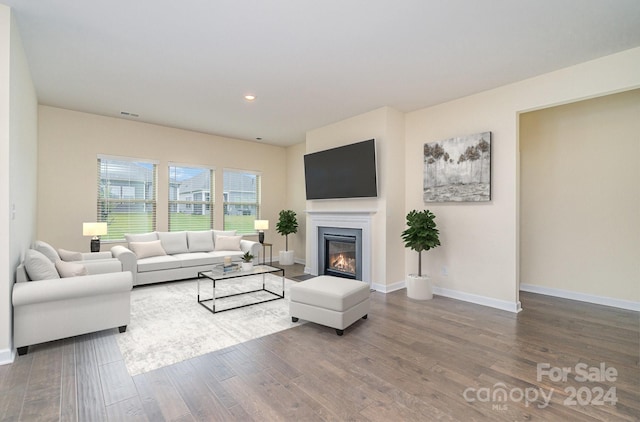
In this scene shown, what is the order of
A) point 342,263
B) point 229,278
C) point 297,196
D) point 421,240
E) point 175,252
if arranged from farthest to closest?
point 297,196
point 175,252
point 342,263
point 421,240
point 229,278

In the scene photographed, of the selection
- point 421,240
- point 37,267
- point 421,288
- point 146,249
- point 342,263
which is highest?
point 421,240

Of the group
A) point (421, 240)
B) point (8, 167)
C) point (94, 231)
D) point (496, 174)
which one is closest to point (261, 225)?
point (94, 231)

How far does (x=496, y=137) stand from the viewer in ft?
13.2

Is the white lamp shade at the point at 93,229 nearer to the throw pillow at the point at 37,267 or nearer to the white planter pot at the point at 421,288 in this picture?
the throw pillow at the point at 37,267

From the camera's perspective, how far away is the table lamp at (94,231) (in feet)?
15.5

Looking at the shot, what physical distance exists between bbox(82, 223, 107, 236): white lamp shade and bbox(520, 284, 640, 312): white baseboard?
22.5 feet

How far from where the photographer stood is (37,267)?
2816mm

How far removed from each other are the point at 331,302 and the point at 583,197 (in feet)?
12.9

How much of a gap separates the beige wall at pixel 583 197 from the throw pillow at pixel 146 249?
245 inches

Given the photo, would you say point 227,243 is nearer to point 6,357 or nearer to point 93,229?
point 93,229

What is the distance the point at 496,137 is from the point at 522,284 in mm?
2497

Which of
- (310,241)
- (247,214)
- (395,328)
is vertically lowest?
(395,328)

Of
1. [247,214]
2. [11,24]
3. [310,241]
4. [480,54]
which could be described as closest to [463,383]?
[480,54]

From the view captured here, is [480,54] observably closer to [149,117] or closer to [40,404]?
[40,404]
